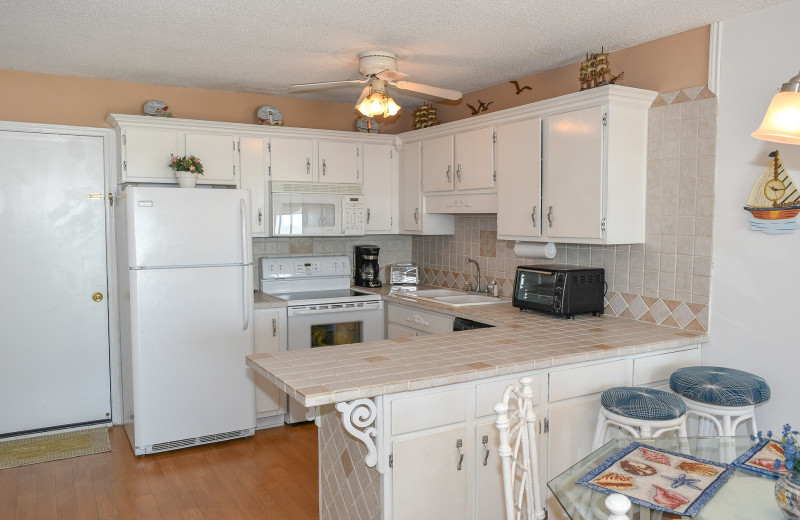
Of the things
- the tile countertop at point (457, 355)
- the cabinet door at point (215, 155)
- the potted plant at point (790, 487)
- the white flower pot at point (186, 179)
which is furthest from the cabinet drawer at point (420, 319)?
the potted plant at point (790, 487)

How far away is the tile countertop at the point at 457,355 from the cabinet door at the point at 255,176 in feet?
6.19

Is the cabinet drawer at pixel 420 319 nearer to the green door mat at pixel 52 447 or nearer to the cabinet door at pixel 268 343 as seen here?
the cabinet door at pixel 268 343

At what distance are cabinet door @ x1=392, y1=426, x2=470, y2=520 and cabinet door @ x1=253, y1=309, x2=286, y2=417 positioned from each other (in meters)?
2.06

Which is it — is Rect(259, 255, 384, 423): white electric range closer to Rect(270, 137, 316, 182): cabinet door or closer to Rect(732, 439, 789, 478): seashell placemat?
Rect(270, 137, 316, 182): cabinet door

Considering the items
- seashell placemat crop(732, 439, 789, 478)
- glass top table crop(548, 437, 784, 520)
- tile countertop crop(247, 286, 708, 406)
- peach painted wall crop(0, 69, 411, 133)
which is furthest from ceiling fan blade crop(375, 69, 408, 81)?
seashell placemat crop(732, 439, 789, 478)

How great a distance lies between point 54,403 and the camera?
411cm

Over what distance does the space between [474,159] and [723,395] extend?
6.89ft

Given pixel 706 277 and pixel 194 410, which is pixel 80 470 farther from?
pixel 706 277

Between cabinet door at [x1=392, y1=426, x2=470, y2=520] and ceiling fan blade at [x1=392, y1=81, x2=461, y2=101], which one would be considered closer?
cabinet door at [x1=392, y1=426, x2=470, y2=520]

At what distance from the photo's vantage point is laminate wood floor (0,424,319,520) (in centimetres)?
299

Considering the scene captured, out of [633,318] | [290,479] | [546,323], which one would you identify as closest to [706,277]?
[633,318]

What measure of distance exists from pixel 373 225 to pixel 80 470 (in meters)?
2.60

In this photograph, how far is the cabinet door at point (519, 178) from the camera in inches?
134

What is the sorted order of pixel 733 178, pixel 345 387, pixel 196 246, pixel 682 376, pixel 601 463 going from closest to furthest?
pixel 601 463 → pixel 345 387 → pixel 682 376 → pixel 733 178 → pixel 196 246
